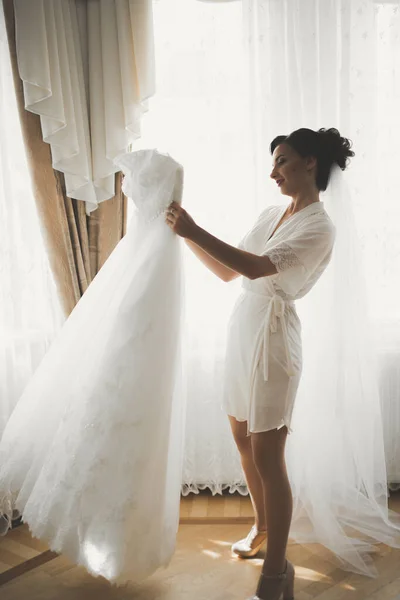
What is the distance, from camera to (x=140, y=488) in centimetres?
190

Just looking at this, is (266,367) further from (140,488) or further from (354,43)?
(354,43)

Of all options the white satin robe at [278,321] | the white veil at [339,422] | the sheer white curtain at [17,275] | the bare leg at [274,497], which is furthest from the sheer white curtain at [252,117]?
the bare leg at [274,497]

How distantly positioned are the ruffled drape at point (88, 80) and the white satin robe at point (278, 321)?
917 mm

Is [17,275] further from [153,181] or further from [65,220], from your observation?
[153,181]

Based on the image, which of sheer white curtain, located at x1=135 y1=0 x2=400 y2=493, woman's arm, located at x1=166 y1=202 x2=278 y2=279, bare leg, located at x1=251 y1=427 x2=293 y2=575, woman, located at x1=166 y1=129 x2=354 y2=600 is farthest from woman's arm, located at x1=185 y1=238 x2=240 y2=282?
bare leg, located at x1=251 y1=427 x2=293 y2=575

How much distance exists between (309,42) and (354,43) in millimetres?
202

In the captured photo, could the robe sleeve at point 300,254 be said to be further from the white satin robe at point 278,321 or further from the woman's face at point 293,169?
the woman's face at point 293,169

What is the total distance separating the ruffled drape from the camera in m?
2.46

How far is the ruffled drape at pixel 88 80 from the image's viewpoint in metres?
2.46

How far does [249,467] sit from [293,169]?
3.60 ft

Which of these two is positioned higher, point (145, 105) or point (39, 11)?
point (39, 11)

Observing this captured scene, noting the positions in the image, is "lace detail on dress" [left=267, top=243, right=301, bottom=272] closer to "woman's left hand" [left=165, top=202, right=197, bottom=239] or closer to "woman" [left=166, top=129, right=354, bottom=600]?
"woman" [left=166, top=129, right=354, bottom=600]

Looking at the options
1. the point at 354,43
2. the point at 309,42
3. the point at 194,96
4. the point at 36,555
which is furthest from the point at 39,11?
the point at 36,555

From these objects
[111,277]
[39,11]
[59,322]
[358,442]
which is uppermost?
[39,11]
